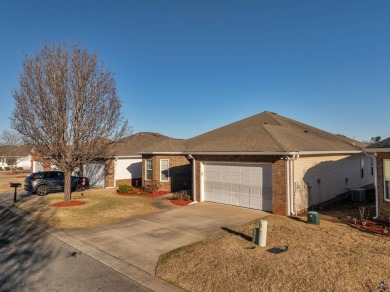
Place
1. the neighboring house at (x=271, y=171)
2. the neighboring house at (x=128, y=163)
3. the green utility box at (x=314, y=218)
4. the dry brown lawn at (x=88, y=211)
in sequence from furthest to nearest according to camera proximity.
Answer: the neighboring house at (x=128, y=163)
the neighboring house at (x=271, y=171)
the dry brown lawn at (x=88, y=211)
the green utility box at (x=314, y=218)

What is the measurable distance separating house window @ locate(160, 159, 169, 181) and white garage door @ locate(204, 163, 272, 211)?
5.63 metres

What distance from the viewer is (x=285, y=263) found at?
272 inches

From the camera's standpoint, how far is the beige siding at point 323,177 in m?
13.2

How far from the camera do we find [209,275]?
21.1 ft

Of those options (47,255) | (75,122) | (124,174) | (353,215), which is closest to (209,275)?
(47,255)

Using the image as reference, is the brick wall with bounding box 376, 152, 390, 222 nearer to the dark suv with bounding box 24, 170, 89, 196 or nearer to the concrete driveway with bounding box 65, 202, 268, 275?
the concrete driveway with bounding box 65, 202, 268, 275

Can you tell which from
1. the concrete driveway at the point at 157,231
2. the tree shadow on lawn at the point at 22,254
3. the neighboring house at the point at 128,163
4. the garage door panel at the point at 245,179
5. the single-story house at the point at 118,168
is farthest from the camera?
the neighboring house at the point at 128,163

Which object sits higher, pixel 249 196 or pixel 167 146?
pixel 167 146

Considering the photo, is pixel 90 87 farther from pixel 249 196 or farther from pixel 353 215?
pixel 353 215

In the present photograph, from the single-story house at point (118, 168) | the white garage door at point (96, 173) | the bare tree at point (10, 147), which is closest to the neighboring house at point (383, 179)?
the single-story house at point (118, 168)

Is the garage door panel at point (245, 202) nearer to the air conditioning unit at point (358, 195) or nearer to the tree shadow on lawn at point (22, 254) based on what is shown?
the air conditioning unit at point (358, 195)

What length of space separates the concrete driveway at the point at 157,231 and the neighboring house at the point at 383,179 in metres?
4.77

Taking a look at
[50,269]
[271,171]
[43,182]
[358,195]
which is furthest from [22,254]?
[358,195]

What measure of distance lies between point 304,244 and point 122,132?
12.4 meters
